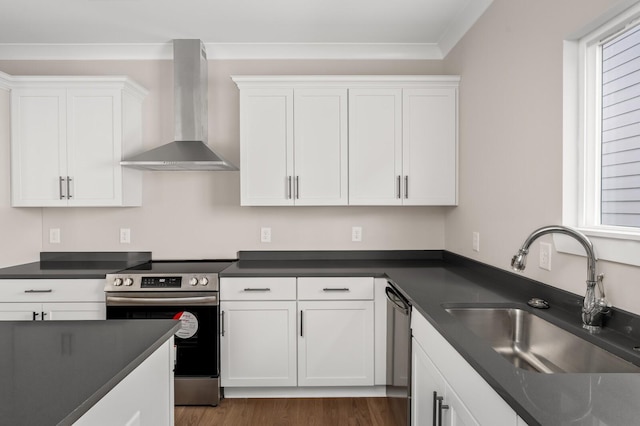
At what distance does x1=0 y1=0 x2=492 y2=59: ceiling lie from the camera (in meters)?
2.56

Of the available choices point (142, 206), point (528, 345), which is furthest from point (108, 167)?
point (528, 345)

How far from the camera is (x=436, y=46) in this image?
320 cm

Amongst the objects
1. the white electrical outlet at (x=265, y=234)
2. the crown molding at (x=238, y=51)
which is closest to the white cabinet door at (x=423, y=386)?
the white electrical outlet at (x=265, y=234)

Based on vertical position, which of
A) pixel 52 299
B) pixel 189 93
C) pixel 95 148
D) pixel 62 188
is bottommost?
pixel 52 299

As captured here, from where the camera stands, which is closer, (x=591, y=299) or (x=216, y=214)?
(x=591, y=299)

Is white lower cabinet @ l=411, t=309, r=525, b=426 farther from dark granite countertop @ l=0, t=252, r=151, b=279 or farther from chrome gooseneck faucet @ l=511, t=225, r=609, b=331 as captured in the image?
dark granite countertop @ l=0, t=252, r=151, b=279

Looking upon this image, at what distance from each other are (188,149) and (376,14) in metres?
Answer: 1.60

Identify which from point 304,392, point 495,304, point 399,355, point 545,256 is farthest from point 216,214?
point 545,256

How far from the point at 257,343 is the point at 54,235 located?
195 centimetres

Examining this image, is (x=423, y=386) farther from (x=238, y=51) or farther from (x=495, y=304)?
(x=238, y=51)

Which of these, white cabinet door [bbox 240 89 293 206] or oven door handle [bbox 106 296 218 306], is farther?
white cabinet door [bbox 240 89 293 206]

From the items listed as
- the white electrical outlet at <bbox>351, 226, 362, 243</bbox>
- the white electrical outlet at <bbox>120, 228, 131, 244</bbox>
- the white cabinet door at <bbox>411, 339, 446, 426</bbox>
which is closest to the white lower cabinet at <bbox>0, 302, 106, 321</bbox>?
the white electrical outlet at <bbox>120, 228, 131, 244</bbox>

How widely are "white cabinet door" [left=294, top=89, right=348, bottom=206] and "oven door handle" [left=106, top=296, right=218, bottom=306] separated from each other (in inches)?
36.9

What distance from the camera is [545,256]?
1.83 meters
